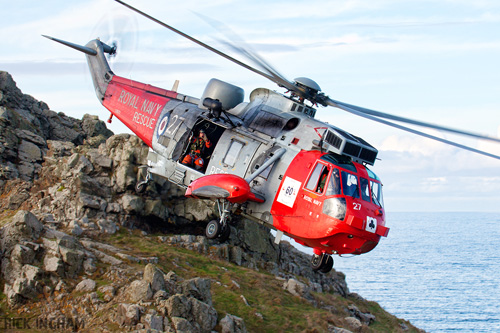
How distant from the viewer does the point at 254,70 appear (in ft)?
56.2

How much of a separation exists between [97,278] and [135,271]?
4.23 feet

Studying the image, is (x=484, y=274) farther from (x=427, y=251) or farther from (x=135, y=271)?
(x=135, y=271)

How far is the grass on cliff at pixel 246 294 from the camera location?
19.8 m

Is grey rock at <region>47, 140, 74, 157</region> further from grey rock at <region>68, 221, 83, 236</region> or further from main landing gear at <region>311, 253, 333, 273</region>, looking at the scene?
main landing gear at <region>311, 253, 333, 273</region>

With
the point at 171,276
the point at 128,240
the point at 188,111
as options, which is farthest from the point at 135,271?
the point at 188,111

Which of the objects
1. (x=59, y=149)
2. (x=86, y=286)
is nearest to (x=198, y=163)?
(x=86, y=286)

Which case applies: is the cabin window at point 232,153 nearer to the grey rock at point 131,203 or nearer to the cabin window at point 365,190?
the cabin window at point 365,190

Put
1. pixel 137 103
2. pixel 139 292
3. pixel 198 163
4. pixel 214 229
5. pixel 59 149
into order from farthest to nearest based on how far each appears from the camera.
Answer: pixel 59 149
pixel 137 103
pixel 198 163
pixel 214 229
pixel 139 292

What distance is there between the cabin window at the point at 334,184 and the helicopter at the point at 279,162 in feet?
0.10

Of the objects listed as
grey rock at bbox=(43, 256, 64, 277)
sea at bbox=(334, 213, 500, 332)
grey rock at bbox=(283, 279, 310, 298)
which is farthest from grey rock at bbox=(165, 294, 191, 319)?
sea at bbox=(334, 213, 500, 332)

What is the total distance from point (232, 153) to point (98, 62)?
12.0 m

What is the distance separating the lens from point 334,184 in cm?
1722

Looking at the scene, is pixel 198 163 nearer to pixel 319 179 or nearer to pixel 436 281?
pixel 319 179

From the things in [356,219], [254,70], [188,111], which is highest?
[254,70]
